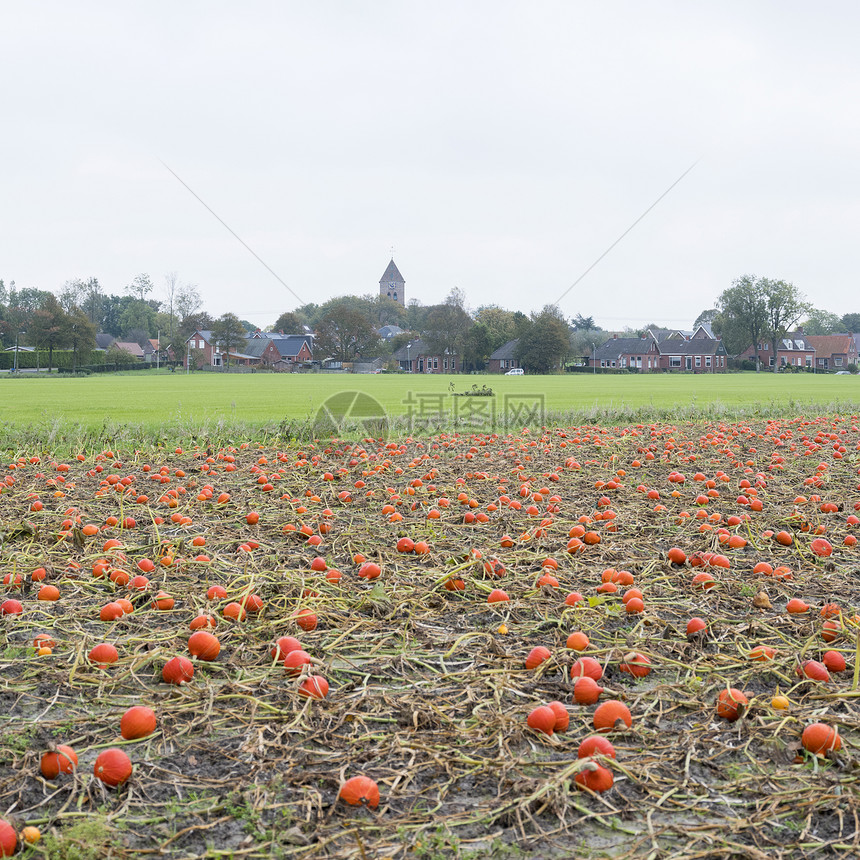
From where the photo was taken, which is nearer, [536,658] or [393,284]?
[536,658]

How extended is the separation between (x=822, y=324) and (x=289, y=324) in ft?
360

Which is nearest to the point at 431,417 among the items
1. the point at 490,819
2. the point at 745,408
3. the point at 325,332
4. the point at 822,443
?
the point at 822,443

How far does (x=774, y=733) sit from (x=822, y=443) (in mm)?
8905

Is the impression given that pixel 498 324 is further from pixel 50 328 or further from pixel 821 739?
pixel 821 739

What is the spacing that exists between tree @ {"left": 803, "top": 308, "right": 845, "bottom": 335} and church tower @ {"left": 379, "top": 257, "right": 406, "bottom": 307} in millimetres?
100919

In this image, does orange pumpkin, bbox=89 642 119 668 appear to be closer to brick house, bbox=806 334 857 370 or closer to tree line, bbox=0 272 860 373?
tree line, bbox=0 272 860 373

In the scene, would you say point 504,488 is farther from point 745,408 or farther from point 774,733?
point 745,408

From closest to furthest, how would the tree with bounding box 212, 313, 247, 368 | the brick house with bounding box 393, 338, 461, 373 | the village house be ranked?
1. the tree with bounding box 212, 313, 247, 368
2. the village house
3. the brick house with bounding box 393, 338, 461, 373

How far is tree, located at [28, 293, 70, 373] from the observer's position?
61938mm

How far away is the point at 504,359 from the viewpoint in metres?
92.2

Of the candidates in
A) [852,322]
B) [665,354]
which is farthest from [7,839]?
[852,322]

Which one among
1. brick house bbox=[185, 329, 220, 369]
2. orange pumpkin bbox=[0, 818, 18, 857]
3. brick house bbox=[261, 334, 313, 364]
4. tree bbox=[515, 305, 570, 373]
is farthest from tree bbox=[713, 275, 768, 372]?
orange pumpkin bbox=[0, 818, 18, 857]

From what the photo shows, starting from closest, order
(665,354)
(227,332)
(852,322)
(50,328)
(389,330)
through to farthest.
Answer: (50,328) → (227,332) → (665,354) → (389,330) → (852,322)

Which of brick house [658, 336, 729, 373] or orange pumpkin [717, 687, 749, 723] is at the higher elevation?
brick house [658, 336, 729, 373]
